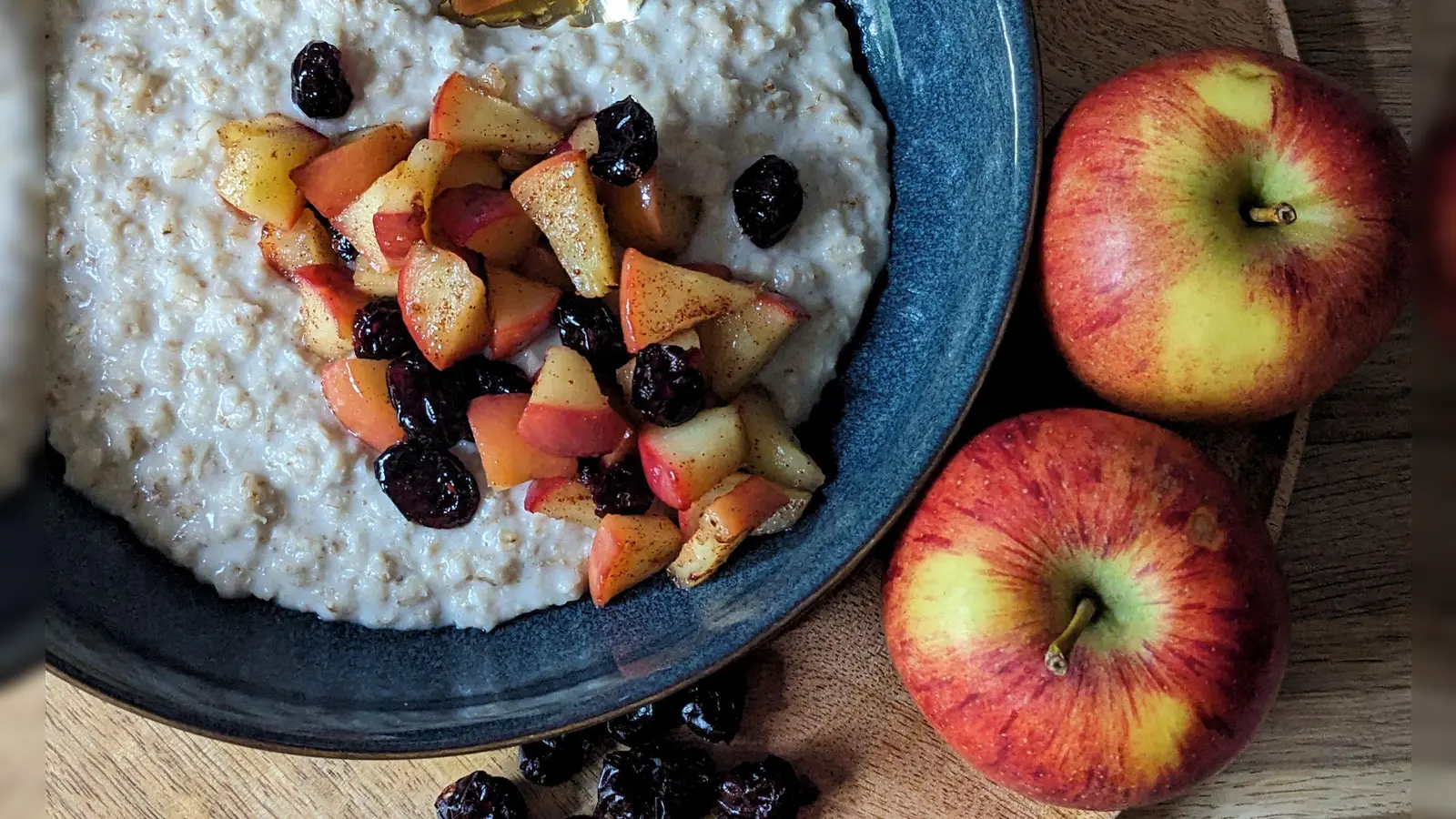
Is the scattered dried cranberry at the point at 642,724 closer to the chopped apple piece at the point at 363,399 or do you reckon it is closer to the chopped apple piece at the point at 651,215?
the chopped apple piece at the point at 363,399

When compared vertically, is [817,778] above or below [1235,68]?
below

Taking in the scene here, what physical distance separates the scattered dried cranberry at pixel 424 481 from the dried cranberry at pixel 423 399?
0.09ft

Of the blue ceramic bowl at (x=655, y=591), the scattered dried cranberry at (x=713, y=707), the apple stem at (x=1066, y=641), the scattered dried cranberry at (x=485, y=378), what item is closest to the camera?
the apple stem at (x=1066, y=641)

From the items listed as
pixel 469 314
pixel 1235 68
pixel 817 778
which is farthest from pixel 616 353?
pixel 1235 68

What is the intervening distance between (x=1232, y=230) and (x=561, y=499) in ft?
3.75

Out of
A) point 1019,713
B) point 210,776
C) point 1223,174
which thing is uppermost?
point 1223,174

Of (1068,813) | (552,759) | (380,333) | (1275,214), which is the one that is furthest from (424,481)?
(1275,214)

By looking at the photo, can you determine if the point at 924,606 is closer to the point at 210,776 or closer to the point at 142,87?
the point at 210,776

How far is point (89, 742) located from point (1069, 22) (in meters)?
2.26

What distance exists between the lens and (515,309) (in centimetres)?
176

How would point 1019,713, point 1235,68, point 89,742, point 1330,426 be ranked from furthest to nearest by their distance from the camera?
point 1330,426
point 89,742
point 1235,68
point 1019,713

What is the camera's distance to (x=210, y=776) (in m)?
1.93

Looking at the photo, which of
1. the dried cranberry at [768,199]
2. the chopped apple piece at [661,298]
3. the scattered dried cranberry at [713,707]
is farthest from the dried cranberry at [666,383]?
the scattered dried cranberry at [713,707]

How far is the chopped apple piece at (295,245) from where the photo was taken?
71.9 inches
